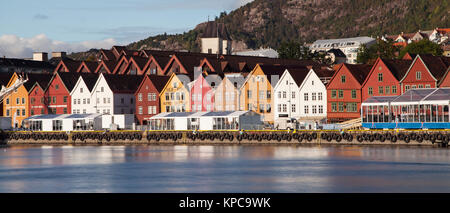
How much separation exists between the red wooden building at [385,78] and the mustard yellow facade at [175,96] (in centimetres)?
3090

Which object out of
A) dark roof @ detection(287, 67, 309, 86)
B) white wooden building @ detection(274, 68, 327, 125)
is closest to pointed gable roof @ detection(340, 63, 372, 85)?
white wooden building @ detection(274, 68, 327, 125)

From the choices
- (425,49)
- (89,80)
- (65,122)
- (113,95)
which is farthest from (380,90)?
(89,80)

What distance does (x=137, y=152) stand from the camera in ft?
310

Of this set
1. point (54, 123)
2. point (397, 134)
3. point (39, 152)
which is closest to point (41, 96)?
point (54, 123)

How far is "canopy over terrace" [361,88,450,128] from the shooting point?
301ft

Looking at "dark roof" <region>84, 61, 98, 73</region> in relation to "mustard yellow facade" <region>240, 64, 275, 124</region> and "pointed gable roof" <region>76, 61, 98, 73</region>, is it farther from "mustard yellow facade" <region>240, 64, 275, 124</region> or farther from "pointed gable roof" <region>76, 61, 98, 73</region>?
"mustard yellow facade" <region>240, 64, 275, 124</region>

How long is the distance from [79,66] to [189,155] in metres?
85.4

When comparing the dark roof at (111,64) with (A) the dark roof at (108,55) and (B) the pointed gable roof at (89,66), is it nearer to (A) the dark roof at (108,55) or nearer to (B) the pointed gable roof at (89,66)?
(B) the pointed gable roof at (89,66)

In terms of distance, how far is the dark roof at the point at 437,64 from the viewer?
347ft

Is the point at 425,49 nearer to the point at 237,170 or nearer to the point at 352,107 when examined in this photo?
the point at 352,107

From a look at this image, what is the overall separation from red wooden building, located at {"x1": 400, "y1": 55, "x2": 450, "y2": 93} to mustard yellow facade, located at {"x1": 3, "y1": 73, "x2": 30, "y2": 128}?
72.2m

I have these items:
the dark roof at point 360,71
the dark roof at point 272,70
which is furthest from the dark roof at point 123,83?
the dark roof at point 360,71

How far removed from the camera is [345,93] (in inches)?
4498
